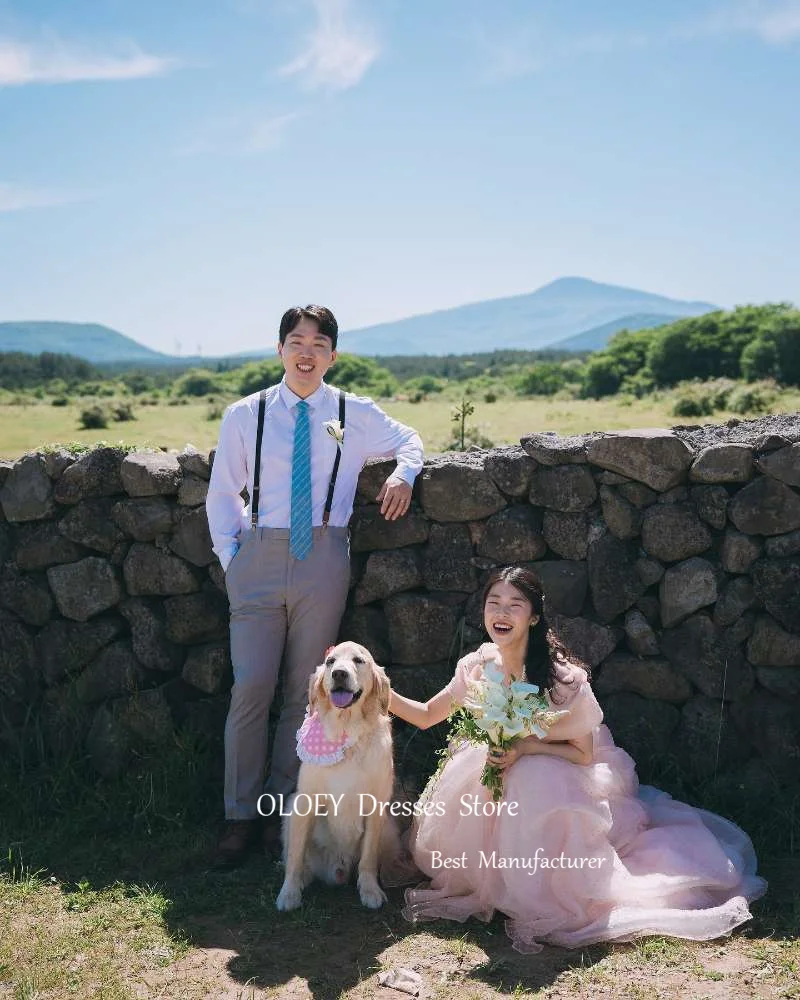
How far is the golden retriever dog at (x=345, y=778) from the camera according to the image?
4188 mm

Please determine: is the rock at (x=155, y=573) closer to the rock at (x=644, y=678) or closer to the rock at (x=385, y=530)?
the rock at (x=385, y=530)

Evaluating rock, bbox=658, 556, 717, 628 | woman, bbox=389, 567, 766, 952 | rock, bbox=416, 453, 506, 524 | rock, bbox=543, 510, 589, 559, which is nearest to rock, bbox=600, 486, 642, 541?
rock, bbox=543, 510, 589, 559

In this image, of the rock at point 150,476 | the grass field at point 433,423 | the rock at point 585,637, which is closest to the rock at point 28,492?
the rock at point 150,476

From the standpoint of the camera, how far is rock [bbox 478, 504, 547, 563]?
5152 millimetres

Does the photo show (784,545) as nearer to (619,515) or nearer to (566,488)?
(619,515)

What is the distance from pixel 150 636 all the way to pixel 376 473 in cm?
155

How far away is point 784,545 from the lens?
491 cm

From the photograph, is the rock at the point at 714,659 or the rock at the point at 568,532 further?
the rock at the point at 568,532

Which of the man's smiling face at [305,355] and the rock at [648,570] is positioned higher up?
the man's smiling face at [305,355]

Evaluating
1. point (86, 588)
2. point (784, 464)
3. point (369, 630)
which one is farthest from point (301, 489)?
point (784, 464)

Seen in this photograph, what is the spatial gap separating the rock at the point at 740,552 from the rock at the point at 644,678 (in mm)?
611

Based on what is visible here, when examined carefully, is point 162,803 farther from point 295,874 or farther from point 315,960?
point 315,960

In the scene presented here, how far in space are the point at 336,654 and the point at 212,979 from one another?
132cm

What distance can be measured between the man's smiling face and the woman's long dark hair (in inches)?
51.8
